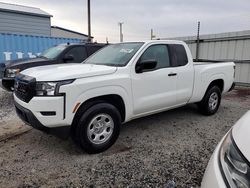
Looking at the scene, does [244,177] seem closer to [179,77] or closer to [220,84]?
[179,77]

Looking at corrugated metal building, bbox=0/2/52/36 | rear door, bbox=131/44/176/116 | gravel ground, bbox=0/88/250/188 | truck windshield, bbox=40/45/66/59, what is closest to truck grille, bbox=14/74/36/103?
gravel ground, bbox=0/88/250/188

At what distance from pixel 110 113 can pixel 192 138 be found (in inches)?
66.2

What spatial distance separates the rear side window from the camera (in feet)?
15.6

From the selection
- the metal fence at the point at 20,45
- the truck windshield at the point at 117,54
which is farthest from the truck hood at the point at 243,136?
the metal fence at the point at 20,45

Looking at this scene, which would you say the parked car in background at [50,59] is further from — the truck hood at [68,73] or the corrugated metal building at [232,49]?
the corrugated metal building at [232,49]

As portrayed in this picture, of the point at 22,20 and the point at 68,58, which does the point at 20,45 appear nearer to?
the point at 68,58

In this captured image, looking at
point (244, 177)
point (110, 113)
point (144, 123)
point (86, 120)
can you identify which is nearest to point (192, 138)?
point (144, 123)

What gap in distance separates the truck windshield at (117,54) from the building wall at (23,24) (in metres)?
15.0

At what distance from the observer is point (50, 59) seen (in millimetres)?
7016

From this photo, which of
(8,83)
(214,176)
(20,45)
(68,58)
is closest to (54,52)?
(68,58)

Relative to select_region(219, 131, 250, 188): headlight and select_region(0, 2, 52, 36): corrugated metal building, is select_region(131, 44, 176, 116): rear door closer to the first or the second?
select_region(219, 131, 250, 188): headlight

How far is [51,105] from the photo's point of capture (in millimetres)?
3195

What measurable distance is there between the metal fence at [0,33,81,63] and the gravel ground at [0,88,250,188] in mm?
8234

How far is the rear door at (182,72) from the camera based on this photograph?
4.74 m
